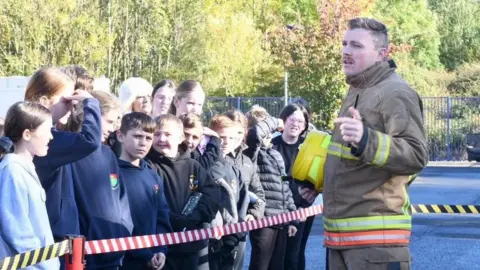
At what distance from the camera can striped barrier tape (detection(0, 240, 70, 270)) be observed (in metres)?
5.32

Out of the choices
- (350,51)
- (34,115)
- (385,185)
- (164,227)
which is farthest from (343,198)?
(164,227)

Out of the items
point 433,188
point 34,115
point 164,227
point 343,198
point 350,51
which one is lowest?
point 433,188

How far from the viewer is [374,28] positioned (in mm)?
5680

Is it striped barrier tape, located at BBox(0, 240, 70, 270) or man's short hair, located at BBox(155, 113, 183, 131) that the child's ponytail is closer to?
striped barrier tape, located at BBox(0, 240, 70, 270)

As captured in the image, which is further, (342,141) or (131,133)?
(131,133)

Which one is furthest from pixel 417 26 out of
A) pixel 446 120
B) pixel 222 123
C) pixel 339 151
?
pixel 339 151

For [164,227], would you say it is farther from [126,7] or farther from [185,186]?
[126,7]

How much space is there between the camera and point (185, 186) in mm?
7836

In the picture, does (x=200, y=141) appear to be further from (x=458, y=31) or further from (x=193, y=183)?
(x=458, y=31)

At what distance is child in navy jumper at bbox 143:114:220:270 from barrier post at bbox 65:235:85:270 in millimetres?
1966

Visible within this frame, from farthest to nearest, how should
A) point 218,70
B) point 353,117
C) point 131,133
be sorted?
point 218,70 → point 131,133 → point 353,117

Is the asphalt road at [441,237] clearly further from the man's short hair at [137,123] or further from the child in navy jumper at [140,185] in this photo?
the man's short hair at [137,123]

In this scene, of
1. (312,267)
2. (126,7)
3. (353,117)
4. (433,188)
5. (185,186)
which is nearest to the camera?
(353,117)

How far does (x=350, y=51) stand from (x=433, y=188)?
61.3 feet
